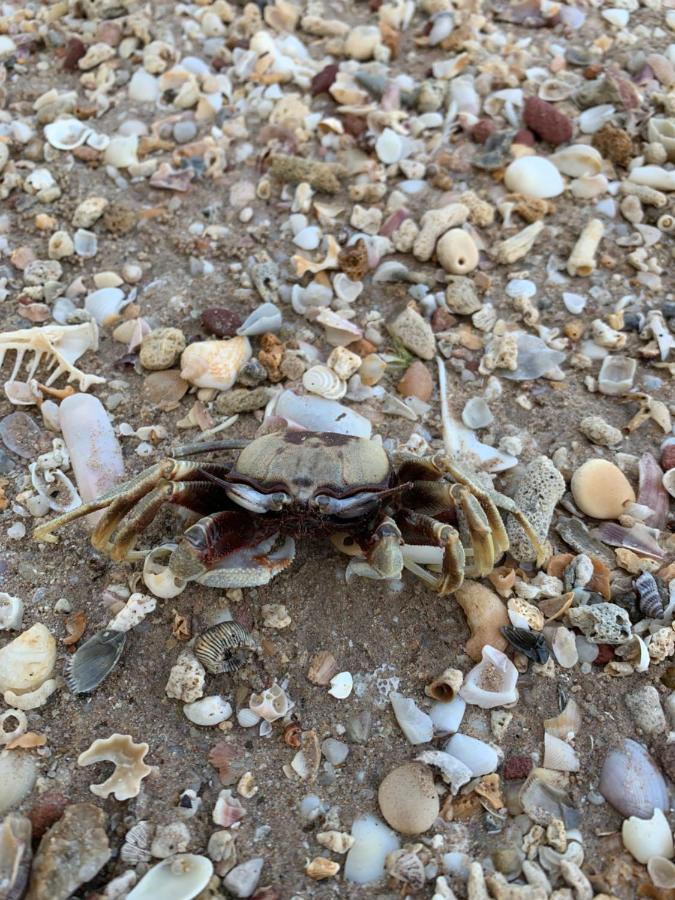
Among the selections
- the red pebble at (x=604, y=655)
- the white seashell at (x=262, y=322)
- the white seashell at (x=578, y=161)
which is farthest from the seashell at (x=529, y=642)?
the white seashell at (x=578, y=161)

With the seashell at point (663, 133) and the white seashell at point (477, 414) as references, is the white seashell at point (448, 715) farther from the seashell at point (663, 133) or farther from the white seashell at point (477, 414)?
the seashell at point (663, 133)

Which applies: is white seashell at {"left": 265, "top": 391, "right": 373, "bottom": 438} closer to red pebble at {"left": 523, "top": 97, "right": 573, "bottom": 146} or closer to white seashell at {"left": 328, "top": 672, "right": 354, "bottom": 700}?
white seashell at {"left": 328, "top": 672, "right": 354, "bottom": 700}

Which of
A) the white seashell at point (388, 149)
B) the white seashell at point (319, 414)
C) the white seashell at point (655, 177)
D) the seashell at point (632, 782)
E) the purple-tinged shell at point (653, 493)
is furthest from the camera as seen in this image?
the white seashell at point (388, 149)

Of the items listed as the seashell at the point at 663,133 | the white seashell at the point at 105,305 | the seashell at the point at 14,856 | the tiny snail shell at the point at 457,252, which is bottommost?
the seashell at the point at 14,856

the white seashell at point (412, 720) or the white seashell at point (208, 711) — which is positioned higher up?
the white seashell at point (412, 720)

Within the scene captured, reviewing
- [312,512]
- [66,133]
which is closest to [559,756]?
[312,512]

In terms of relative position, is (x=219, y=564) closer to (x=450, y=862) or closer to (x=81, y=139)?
(x=450, y=862)
